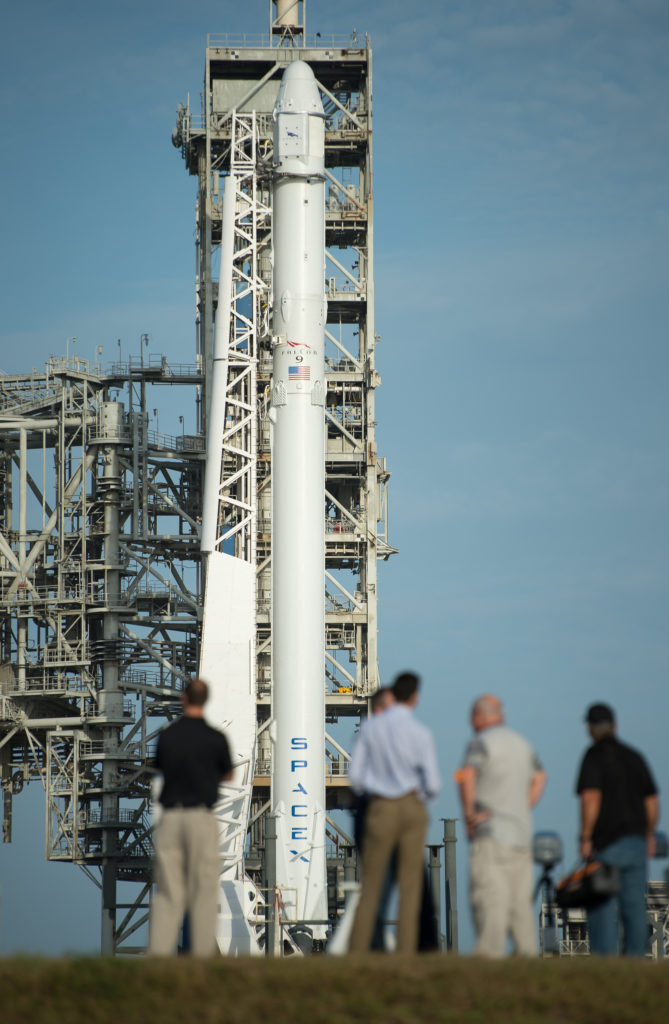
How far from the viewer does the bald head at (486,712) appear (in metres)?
13.3

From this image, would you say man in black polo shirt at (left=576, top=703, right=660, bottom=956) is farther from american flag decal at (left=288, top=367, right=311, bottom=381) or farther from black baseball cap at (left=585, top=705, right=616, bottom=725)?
american flag decal at (left=288, top=367, right=311, bottom=381)

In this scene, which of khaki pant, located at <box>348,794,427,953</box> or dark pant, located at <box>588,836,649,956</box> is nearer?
khaki pant, located at <box>348,794,427,953</box>

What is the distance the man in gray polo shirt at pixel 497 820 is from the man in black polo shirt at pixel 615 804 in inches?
24.0

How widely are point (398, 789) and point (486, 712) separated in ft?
3.15

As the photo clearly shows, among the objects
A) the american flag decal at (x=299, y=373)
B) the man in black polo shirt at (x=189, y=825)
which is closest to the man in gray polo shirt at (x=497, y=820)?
the man in black polo shirt at (x=189, y=825)

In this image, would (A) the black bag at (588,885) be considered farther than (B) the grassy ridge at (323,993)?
Yes

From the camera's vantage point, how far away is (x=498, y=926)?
13312 mm

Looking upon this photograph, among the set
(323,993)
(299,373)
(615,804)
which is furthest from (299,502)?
(323,993)

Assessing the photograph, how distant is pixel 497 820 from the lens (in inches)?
522

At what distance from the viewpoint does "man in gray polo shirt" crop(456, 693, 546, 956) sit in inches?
520

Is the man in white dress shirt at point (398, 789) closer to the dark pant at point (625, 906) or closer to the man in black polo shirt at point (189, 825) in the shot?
the man in black polo shirt at point (189, 825)

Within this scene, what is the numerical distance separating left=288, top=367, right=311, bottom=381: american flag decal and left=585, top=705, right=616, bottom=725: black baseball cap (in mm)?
25153

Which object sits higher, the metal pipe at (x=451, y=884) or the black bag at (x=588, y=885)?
the black bag at (x=588, y=885)

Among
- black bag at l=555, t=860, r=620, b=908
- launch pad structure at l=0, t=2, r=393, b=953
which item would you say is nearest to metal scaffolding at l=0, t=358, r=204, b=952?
launch pad structure at l=0, t=2, r=393, b=953
